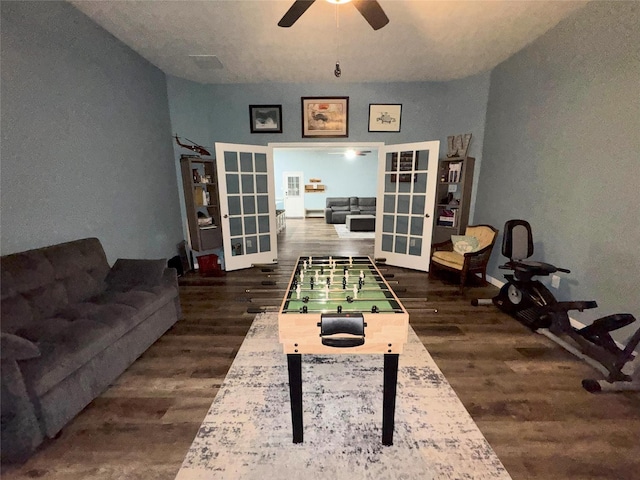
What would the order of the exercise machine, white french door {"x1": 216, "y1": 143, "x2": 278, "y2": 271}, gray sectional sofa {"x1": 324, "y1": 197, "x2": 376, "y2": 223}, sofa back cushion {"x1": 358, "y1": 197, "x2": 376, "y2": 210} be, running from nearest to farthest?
the exercise machine < white french door {"x1": 216, "y1": 143, "x2": 278, "y2": 271} < gray sectional sofa {"x1": 324, "y1": 197, "x2": 376, "y2": 223} < sofa back cushion {"x1": 358, "y1": 197, "x2": 376, "y2": 210}

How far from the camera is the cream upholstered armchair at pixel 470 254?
3512mm

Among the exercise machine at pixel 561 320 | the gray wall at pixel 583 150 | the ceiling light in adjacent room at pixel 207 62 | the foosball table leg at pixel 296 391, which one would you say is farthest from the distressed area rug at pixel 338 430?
the ceiling light in adjacent room at pixel 207 62

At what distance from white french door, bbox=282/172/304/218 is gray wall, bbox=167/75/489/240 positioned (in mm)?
5981

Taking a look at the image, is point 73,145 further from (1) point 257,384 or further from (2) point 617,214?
(2) point 617,214

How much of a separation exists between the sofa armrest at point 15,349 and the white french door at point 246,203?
3.05 metres

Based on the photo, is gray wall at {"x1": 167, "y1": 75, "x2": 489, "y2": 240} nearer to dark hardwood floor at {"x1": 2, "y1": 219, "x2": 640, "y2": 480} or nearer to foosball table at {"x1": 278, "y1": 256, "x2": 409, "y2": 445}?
dark hardwood floor at {"x1": 2, "y1": 219, "x2": 640, "y2": 480}

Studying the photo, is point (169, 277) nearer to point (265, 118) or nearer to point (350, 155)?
point (265, 118)

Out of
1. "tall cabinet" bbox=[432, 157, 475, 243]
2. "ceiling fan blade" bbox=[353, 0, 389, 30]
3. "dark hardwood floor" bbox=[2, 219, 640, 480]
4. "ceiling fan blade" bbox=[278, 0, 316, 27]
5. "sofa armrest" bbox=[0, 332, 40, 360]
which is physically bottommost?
"dark hardwood floor" bbox=[2, 219, 640, 480]

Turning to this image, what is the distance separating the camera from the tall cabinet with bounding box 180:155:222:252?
4180 mm

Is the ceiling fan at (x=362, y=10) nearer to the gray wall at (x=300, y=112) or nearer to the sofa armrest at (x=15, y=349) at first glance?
the gray wall at (x=300, y=112)

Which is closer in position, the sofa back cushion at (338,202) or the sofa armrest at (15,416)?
the sofa armrest at (15,416)

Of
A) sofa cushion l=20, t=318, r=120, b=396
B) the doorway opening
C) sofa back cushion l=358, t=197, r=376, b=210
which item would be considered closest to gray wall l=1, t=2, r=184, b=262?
sofa cushion l=20, t=318, r=120, b=396

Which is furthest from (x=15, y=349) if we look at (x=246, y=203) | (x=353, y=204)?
(x=353, y=204)

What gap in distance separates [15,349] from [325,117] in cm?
446
